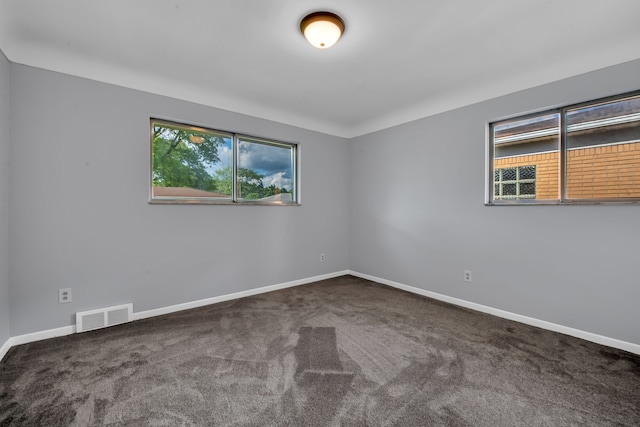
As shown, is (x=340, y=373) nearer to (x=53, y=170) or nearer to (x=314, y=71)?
(x=314, y=71)

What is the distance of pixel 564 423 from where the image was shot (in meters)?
1.50

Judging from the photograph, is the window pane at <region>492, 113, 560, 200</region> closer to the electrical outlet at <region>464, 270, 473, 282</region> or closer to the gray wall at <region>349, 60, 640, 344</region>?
the gray wall at <region>349, 60, 640, 344</region>

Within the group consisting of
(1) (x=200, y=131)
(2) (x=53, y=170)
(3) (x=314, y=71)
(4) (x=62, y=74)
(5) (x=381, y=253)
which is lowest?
(5) (x=381, y=253)

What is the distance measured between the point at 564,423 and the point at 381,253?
110 inches

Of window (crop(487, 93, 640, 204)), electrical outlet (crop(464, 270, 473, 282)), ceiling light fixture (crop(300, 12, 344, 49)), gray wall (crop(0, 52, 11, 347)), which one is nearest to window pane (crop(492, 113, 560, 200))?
window (crop(487, 93, 640, 204))

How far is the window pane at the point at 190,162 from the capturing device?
3059 mm

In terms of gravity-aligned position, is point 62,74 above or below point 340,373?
above

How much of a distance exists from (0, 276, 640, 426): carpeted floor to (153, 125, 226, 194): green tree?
1496mm

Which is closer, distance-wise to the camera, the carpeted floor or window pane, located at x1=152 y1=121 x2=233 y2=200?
the carpeted floor


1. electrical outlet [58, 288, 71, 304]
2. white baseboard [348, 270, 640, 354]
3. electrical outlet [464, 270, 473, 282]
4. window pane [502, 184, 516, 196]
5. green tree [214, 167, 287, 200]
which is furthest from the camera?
green tree [214, 167, 287, 200]

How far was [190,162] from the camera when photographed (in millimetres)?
3277

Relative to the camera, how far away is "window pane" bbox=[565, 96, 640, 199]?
2318 mm

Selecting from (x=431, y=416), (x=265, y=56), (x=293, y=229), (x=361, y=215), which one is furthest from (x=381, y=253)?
(x=265, y=56)

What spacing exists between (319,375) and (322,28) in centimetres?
245
